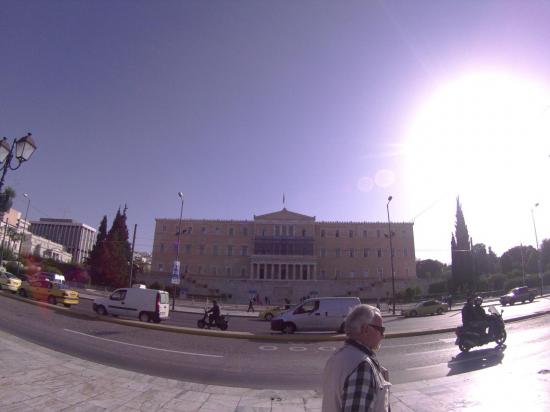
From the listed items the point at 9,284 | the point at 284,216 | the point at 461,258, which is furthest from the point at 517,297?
the point at 284,216

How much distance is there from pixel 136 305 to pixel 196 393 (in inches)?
588

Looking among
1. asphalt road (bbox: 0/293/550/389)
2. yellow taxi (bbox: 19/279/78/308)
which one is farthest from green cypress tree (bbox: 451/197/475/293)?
yellow taxi (bbox: 19/279/78/308)

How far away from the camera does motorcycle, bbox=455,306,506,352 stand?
1132 cm

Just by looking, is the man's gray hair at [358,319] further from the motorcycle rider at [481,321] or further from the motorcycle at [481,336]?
the motorcycle rider at [481,321]

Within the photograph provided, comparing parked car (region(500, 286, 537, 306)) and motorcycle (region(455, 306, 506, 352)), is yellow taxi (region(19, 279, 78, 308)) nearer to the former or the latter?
motorcycle (region(455, 306, 506, 352))

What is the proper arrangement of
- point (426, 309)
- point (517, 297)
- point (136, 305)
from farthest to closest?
point (517, 297) < point (426, 309) < point (136, 305)

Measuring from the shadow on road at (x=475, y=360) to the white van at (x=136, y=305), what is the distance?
15.4 m

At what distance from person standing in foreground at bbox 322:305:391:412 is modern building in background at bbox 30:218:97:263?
155782mm

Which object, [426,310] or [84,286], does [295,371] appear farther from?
[84,286]

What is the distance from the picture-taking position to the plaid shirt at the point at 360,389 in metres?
2.24

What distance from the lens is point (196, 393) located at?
22.8 feet

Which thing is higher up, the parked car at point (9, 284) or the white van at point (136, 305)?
the parked car at point (9, 284)

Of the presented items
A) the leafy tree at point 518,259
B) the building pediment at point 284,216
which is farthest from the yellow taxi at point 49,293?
the leafy tree at point 518,259

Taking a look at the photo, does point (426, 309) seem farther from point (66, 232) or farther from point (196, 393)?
point (66, 232)
